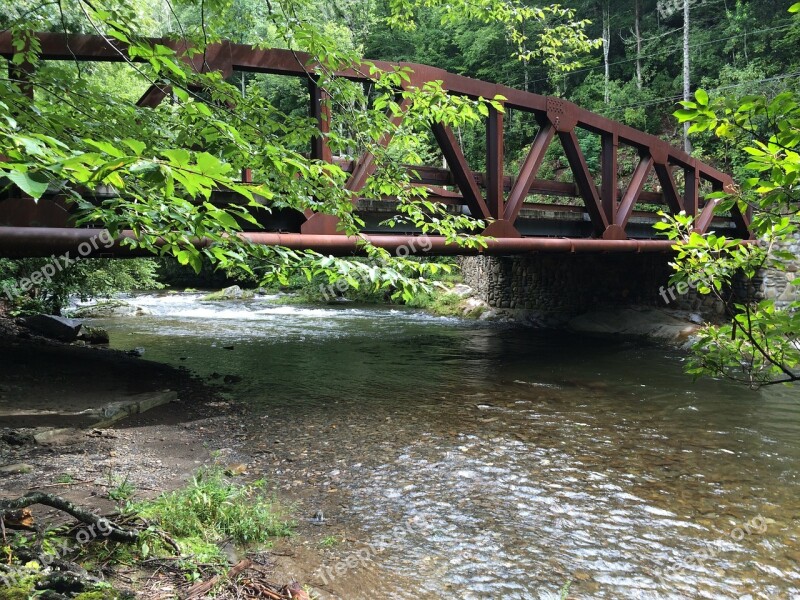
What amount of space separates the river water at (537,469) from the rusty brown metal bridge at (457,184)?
8.38 feet

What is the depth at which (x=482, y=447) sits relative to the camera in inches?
254

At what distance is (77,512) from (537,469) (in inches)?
169

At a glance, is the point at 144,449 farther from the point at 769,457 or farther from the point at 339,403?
the point at 769,457

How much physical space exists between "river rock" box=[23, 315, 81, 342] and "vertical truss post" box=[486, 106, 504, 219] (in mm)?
9746

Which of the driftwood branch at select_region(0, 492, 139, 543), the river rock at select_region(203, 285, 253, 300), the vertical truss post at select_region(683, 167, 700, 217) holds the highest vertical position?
the vertical truss post at select_region(683, 167, 700, 217)

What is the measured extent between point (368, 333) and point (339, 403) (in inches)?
343

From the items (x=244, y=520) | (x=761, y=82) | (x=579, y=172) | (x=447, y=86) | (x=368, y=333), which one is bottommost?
(x=368, y=333)

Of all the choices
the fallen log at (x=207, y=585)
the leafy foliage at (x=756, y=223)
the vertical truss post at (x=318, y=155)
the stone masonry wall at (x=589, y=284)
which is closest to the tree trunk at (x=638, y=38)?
the stone masonry wall at (x=589, y=284)

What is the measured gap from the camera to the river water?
12.9ft

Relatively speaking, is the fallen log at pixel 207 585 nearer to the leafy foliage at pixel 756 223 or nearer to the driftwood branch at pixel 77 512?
the driftwood branch at pixel 77 512

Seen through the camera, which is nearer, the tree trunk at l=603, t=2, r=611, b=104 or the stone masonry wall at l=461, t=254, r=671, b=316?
the stone masonry wall at l=461, t=254, r=671, b=316

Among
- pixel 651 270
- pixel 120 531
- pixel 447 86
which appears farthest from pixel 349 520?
pixel 651 270

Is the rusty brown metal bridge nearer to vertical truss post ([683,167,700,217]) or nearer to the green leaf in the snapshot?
vertical truss post ([683,167,700,217])

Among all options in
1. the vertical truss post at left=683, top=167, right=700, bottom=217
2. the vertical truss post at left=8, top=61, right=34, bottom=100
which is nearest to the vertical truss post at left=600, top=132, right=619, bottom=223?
the vertical truss post at left=683, top=167, right=700, bottom=217
